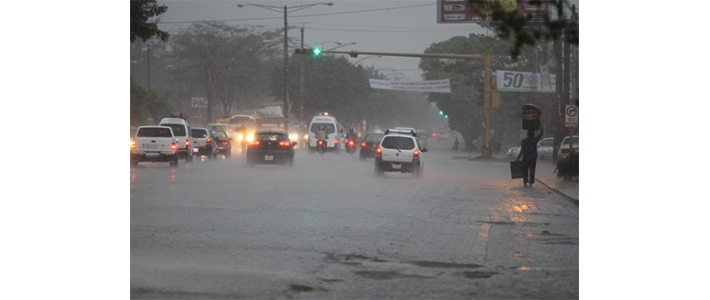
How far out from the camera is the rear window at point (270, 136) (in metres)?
39.4

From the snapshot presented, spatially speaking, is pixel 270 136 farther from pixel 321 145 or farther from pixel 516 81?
pixel 321 145

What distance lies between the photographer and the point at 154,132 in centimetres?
3788

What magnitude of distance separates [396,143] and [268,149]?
7.05 meters

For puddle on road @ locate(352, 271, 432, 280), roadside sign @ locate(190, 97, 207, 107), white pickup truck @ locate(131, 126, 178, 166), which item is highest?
roadside sign @ locate(190, 97, 207, 107)

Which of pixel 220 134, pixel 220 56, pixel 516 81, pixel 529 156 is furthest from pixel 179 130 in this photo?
pixel 220 56

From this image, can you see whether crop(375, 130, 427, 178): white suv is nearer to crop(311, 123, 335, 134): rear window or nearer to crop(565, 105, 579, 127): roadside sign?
crop(565, 105, 579, 127): roadside sign

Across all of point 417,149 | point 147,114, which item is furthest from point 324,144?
point 417,149

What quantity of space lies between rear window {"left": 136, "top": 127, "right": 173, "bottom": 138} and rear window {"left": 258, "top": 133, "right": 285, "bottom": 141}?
3.36m

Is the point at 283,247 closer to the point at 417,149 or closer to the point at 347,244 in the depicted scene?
the point at 347,244

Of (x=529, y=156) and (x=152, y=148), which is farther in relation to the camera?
(x=152, y=148)

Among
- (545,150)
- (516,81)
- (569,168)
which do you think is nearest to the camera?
(569,168)

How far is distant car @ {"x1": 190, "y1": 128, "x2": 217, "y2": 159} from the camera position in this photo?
47656 mm

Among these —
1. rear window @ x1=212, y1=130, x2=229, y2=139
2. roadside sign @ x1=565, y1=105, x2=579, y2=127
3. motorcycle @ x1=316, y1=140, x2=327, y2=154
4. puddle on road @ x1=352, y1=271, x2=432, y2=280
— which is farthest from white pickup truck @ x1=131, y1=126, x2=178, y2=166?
puddle on road @ x1=352, y1=271, x2=432, y2=280
